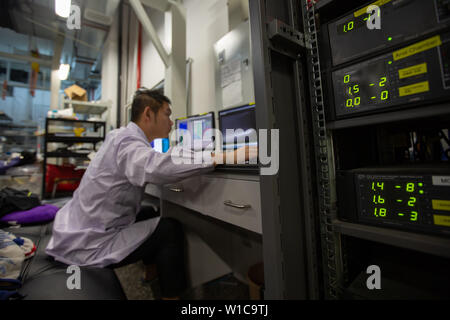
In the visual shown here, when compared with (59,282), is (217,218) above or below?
above

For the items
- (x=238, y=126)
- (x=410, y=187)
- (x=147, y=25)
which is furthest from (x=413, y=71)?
(x=147, y=25)

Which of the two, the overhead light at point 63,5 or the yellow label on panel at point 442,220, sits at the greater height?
the overhead light at point 63,5

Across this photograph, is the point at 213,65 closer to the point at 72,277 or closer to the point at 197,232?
the point at 197,232

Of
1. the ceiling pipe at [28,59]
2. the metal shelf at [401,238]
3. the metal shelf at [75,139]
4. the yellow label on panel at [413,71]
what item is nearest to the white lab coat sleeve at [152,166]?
the metal shelf at [401,238]

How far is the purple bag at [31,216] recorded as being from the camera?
3.54 ft

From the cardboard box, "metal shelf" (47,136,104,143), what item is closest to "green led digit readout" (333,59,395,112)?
"metal shelf" (47,136,104,143)

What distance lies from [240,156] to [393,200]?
1.43 feet

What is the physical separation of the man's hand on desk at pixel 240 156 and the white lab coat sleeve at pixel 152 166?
0.04m

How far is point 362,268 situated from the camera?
626mm

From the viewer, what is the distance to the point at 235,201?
0.64m

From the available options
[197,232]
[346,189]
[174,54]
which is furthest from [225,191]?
[174,54]

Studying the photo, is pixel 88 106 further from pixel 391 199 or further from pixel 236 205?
pixel 391 199

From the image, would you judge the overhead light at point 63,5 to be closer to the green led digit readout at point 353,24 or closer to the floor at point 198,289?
the green led digit readout at point 353,24

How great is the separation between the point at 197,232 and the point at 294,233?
86cm
